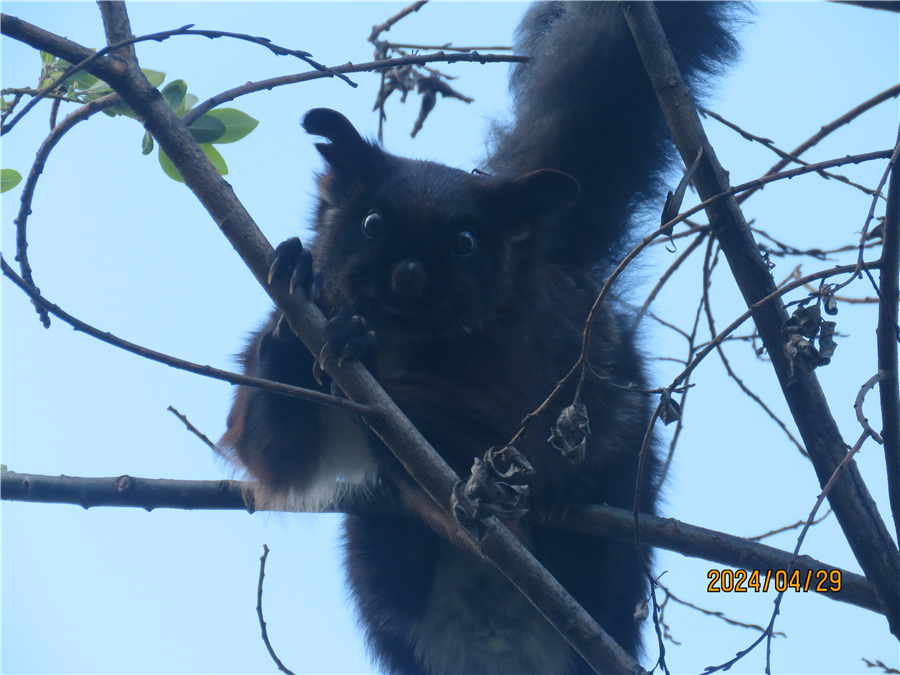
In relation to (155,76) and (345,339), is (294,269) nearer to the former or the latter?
(345,339)

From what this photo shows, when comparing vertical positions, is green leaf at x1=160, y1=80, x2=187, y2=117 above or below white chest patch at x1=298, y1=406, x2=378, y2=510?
above

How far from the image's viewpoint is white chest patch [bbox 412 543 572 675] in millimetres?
4121

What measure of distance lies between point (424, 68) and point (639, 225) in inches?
64.3

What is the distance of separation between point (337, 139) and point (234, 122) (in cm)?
67

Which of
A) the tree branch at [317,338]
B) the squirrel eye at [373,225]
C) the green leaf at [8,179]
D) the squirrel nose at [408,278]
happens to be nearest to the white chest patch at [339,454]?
the squirrel nose at [408,278]

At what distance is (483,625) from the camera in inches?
163

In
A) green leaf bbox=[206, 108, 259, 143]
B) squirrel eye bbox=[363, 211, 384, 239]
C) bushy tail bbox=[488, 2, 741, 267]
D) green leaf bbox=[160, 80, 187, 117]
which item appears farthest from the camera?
bushy tail bbox=[488, 2, 741, 267]

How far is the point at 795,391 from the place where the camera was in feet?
9.16

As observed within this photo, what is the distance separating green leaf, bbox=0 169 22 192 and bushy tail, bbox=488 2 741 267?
264cm

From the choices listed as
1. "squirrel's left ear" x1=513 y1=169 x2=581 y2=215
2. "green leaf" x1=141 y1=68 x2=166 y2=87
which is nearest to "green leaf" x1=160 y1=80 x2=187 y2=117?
"green leaf" x1=141 y1=68 x2=166 y2=87

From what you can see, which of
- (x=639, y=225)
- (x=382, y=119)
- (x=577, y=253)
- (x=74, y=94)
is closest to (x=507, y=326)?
(x=577, y=253)

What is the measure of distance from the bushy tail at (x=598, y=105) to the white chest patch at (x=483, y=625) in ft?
6.18

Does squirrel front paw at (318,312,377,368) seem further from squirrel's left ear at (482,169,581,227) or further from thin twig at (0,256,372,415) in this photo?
squirrel's left ear at (482,169,581,227)

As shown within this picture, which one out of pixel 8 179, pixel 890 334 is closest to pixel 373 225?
pixel 8 179
